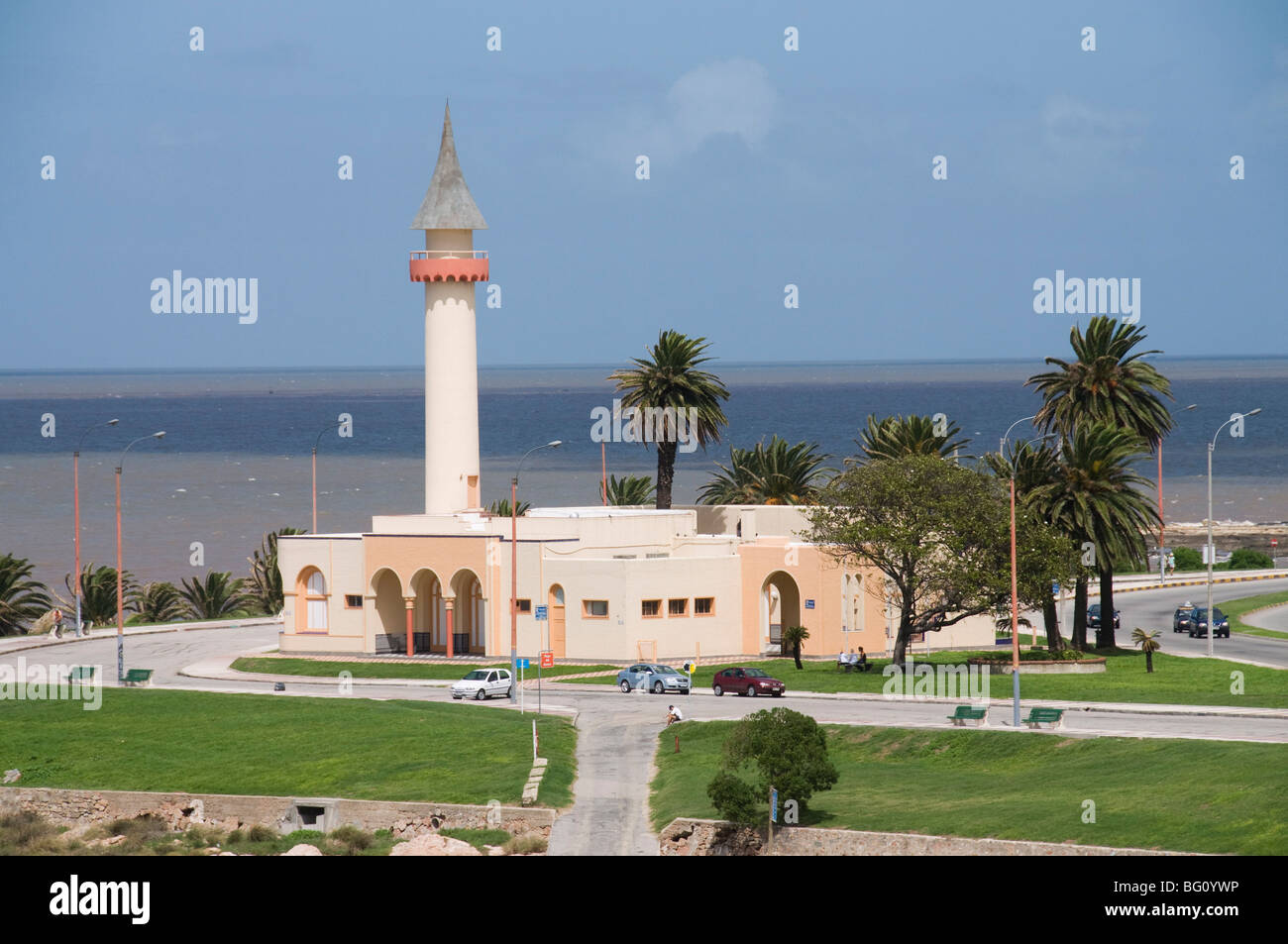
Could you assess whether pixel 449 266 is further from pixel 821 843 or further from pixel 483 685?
pixel 821 843

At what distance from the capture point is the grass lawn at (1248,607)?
8012 cm

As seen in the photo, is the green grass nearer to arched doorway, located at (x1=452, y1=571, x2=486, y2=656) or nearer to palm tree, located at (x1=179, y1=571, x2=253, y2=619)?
arched doorway, located at (x1=452, y1=571, x2=486, y2=656)

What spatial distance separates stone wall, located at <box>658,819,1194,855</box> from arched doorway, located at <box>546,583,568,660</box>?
30.1m

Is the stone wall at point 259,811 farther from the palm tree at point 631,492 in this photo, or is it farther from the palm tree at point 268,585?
the palm tree at point 631,492

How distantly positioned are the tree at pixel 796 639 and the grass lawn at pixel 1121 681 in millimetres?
493

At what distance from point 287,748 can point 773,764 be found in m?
16.4

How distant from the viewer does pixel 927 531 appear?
64.9m

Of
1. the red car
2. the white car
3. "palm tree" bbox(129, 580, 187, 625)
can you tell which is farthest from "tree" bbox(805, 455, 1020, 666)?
"palm tree" bbox(129, 580, 187, 625)

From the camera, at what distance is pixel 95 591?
293ft

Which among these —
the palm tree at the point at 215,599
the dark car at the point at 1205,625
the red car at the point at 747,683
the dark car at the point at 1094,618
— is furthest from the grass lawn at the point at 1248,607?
the palm tree at the point at 215,599

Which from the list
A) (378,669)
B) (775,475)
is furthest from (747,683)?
(775,475)
